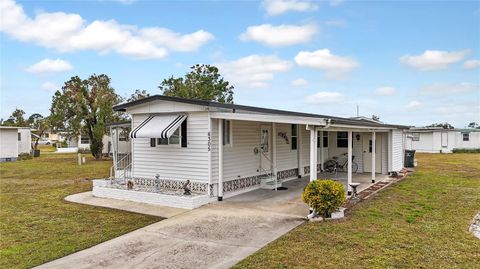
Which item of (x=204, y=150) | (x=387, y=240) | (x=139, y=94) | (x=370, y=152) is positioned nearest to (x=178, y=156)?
(x=204, y=150)

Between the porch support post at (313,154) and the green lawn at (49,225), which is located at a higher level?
the porch support post at (313,154)

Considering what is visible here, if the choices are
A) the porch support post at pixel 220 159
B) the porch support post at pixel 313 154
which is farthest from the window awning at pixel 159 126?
the porch support post at pixel 313 154

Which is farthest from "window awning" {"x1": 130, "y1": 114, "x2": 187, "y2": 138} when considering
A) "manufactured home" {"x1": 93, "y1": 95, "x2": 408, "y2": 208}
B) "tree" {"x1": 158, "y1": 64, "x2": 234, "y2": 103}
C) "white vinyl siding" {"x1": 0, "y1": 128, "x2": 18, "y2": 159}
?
"white vinyl siding" {"x1": 0, "y1": 128, "x2": 18, "y2": 159}

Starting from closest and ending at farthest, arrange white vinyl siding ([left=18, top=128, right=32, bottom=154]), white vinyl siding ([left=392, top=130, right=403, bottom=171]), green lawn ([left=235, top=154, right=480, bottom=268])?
1. green lawn ([left=235, top=154, right=480, bottom=268])
2. white vinyl siding ([left=392, top=130, right=403, bottom=171])
3. white vinyl siding ([left=18, top=128, right=32, bottom=154])

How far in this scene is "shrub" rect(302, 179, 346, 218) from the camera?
323 inches

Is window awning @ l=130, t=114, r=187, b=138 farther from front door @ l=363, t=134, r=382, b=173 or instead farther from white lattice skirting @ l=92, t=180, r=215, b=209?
front door @ l=363, t=134, r=382, b=173

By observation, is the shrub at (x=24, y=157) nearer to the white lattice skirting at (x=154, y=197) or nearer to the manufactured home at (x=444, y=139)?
the white lattice skirting at (x=154, y=197)

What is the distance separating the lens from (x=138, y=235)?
7.41 meters

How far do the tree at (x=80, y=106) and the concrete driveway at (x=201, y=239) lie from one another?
22.5m

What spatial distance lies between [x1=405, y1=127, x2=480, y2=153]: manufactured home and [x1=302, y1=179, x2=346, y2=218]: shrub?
29879 mm

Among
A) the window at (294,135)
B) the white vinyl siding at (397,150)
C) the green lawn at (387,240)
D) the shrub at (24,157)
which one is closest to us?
the green lawn at (387,240)

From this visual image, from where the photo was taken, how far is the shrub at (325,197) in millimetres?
8211

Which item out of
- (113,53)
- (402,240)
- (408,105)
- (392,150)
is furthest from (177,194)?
(408,105)

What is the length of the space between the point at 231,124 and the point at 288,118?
275 centimetres
